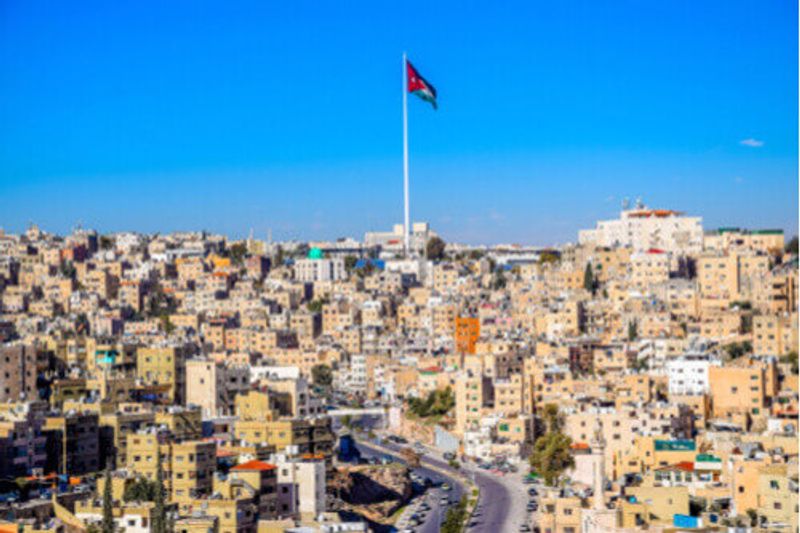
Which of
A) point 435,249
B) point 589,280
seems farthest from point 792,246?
point 435,249

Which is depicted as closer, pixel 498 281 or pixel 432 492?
pixel 432 492

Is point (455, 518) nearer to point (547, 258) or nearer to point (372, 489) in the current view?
point (372, 489)

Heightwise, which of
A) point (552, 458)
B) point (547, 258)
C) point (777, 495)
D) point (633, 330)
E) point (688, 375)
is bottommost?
point (552, 458)

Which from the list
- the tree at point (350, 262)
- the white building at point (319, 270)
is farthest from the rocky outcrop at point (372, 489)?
the tree at point (350, 262)

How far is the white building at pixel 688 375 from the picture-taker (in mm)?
17492

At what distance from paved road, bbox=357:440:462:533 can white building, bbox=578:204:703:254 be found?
44.0 ft

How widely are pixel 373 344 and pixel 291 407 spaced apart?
8083 mm

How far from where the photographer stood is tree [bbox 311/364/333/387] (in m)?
23.0

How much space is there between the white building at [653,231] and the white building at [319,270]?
526 cm

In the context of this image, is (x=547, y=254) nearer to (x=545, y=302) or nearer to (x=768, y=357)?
(x=545, y=302)

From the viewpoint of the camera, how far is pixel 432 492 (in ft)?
50.2

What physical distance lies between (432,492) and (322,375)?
797 cm

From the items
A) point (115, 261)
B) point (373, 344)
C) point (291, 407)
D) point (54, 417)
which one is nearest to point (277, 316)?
point (373, 344)

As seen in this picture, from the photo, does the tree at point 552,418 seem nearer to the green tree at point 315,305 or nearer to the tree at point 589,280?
the tree at point 589,280
